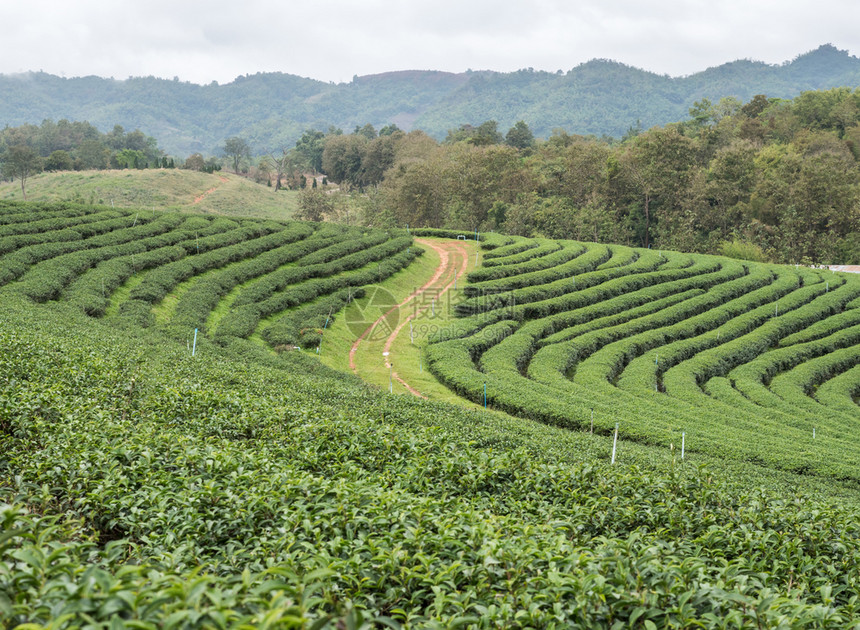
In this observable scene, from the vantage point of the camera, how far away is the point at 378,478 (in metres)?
6.90

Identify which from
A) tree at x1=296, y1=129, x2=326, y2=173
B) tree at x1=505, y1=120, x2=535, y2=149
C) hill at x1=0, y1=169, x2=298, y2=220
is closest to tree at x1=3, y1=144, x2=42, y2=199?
hill at x1=0, y1=169, x2=298, y2=220

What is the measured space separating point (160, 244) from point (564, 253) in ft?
83.4

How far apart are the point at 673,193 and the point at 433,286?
3656 centimetres

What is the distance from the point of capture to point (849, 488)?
15891 millimetres

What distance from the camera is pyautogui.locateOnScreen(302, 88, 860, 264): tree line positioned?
55.8m

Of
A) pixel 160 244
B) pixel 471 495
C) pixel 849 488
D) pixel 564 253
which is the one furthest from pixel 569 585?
pixel 564 253

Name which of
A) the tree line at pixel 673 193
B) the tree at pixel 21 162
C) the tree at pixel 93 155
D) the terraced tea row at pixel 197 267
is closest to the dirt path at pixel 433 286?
the terraced tea row at pixel 197 267

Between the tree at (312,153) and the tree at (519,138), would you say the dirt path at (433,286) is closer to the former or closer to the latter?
the tree at (519,138)

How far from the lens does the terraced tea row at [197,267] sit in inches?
989

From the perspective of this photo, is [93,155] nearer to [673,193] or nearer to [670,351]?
[673,193]

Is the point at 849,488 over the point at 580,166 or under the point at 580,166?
under

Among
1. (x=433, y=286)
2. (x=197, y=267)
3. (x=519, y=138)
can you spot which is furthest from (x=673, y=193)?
(x=197, y=267)

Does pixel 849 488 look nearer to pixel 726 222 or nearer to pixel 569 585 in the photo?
pixel 569 585

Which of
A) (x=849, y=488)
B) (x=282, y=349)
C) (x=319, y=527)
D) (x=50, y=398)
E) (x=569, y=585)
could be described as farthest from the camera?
(x=282, y=349)
